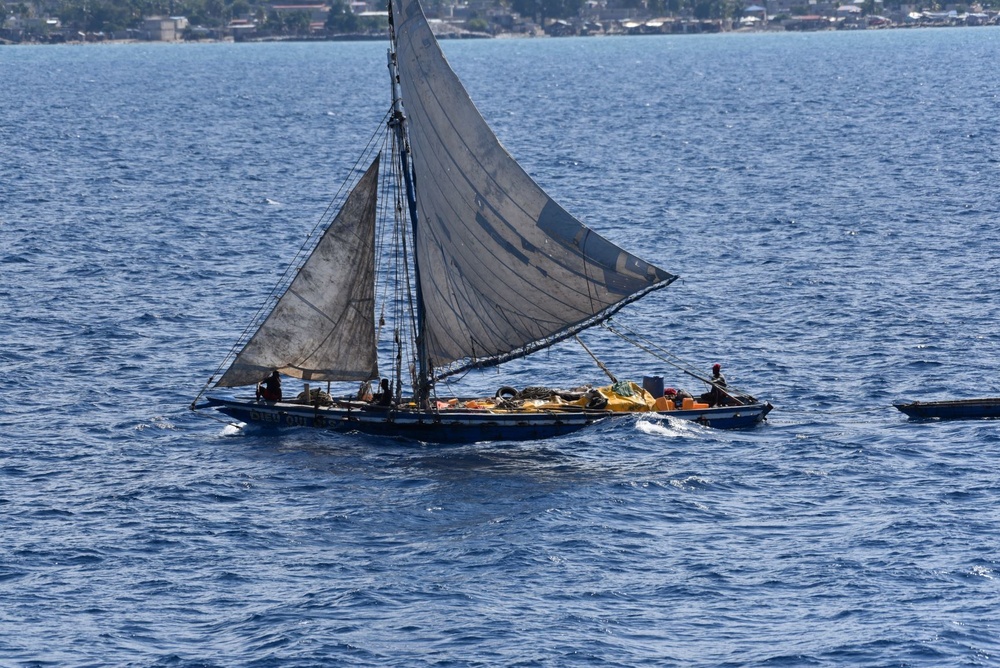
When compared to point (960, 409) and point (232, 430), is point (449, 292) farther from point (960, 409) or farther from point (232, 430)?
point (960, 409)

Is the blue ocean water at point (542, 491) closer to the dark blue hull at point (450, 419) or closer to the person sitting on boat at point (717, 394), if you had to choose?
the dark blue hull at point (450, 419)

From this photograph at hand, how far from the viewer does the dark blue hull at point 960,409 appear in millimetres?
54625

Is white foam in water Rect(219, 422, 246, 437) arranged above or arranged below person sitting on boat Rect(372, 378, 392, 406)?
below

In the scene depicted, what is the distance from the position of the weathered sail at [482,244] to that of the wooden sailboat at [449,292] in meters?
Answer: 0.05

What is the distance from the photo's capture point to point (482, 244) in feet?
175

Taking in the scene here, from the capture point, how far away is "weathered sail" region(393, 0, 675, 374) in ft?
171

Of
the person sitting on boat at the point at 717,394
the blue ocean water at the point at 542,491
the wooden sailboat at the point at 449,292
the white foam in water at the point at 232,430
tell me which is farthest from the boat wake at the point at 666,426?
the white foam in water at the point at 232,430

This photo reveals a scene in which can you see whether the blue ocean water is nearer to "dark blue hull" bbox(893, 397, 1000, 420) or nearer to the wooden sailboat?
"dark blue hull" bbox(893, 397, 1000, 420)

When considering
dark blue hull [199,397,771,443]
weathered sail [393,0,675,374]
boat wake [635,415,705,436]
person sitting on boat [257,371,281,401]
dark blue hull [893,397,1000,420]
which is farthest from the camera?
person sitting on boat [257,371,281,401]

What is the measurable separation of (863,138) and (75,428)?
10702 centimetres

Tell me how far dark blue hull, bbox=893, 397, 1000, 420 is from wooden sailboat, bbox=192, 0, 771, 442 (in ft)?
17.8

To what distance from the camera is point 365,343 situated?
54.9 metres

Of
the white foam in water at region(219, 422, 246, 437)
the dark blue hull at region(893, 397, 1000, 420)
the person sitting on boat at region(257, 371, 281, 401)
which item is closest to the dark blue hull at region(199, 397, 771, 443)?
the person sitting on boat at region(257, 371, 281, 401)

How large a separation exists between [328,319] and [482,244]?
5983 mm
